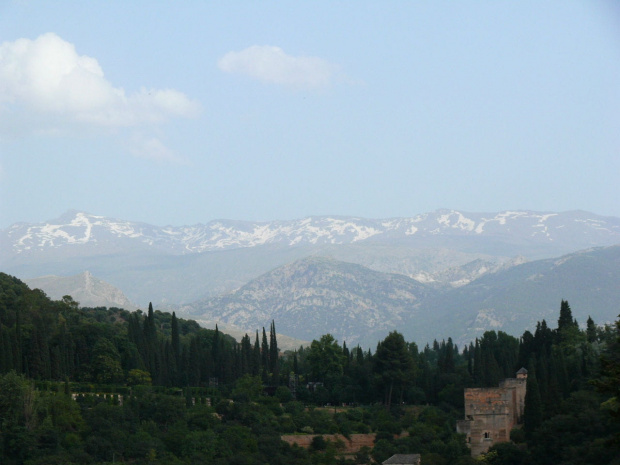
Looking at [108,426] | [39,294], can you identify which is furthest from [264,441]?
[39,294]

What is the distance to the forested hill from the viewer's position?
73.3 m

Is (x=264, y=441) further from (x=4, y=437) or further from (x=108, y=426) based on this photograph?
(x=4, y=437)

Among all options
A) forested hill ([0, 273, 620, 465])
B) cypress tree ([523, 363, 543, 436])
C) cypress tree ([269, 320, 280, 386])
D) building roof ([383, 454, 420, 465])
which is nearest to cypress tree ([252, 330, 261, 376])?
forested hill ([0, 273, 620, 465])

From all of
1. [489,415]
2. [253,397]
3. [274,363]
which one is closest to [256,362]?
[274,363]

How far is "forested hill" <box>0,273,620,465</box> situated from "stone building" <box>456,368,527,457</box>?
3.85ft

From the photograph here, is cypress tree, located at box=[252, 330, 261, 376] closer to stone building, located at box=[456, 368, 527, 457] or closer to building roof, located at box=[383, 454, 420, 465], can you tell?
stone building, located at box=[456, 368, 527, 457]

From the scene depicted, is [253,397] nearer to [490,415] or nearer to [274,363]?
[274,363]

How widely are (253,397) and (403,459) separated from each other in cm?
1885

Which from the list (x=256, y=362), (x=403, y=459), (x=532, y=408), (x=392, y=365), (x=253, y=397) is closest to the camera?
(x=532, y=408)

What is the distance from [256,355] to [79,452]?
125 feet

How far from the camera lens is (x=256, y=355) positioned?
10806 cm

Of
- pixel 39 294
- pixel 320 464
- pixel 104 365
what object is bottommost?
pixel 320 464

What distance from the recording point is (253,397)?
→ 9412cm

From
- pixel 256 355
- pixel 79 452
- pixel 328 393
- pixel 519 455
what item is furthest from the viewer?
pixel 256 355
